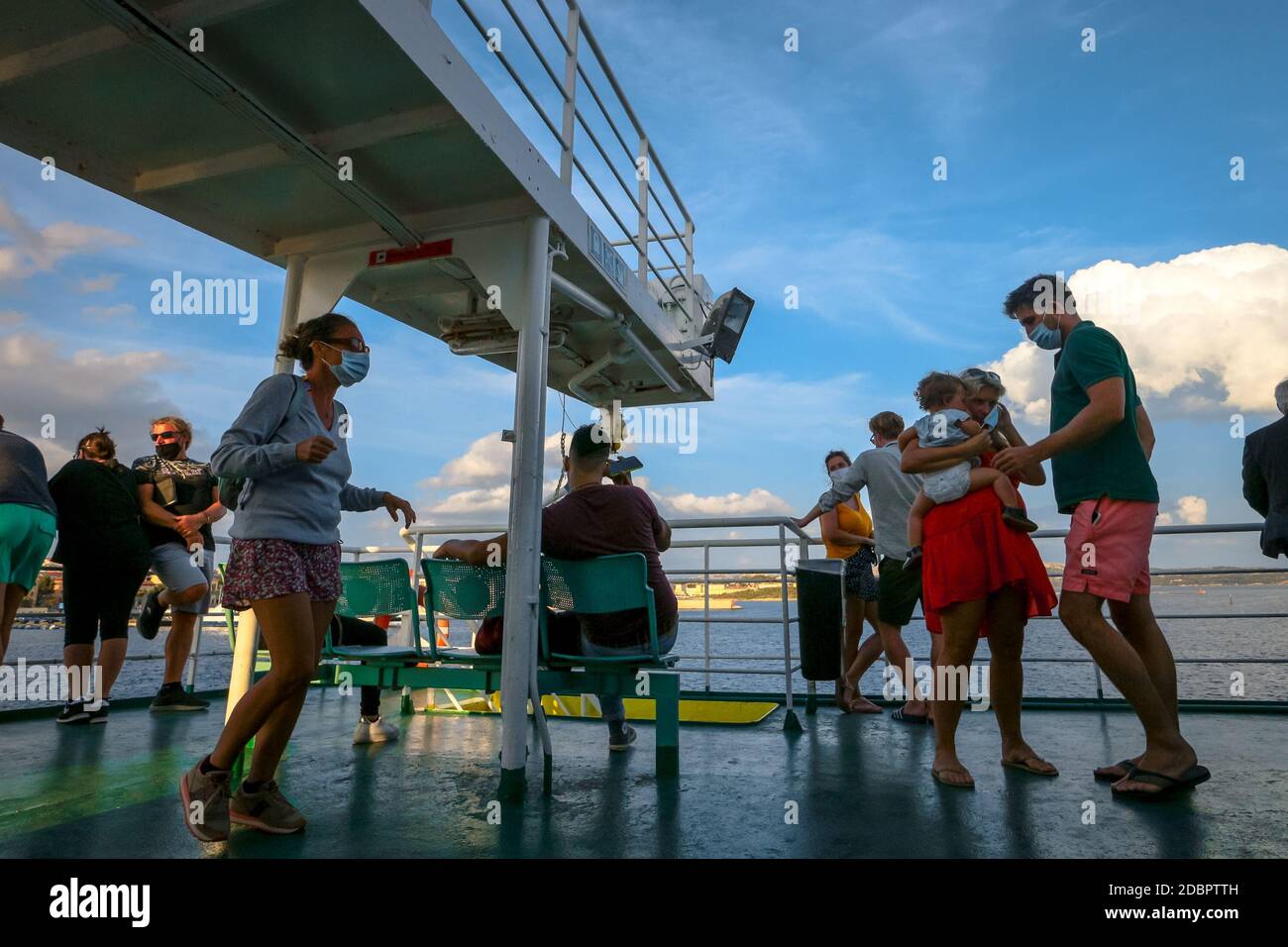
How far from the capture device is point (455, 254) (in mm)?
3250

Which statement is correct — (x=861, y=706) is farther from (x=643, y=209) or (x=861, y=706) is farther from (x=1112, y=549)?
(x=643, y=209)

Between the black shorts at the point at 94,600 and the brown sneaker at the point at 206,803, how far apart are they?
2691 millimetres

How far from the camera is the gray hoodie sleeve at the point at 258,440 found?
218cm

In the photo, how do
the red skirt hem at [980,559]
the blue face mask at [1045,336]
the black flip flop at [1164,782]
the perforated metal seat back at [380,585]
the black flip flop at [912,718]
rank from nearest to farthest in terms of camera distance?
the black flip flop at [1164,782] < the red skirt hem at [980,559] < the blue face mask at [1045,336] < the perforated metal seat back at [380,585] < the black flip flop at [912,718]

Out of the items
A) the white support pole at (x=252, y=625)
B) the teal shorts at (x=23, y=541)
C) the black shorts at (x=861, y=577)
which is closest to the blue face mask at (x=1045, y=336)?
the black shorts at (x=861, y=577)

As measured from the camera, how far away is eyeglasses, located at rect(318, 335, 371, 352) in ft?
8.33

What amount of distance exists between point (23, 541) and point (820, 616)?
426 centimetres

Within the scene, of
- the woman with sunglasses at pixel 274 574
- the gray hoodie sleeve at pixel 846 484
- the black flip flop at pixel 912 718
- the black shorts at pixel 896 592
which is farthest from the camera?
the gray hoodie sleeve at pixel 846 484

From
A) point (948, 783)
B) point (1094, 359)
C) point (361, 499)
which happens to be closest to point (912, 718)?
point (948, 783)

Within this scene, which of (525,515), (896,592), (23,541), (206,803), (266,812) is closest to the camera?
(206,803)

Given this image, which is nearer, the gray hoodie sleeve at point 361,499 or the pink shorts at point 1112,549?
the pink shorts at point 1112,549

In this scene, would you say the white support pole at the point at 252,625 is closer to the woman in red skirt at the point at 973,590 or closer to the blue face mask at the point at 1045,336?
the woman in red skirt at the point at 973,590

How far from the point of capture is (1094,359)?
108 inches
